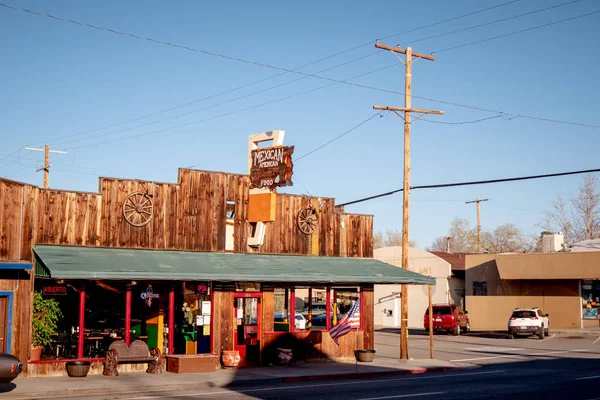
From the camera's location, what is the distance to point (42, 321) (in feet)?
73.9

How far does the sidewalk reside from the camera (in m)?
19.2

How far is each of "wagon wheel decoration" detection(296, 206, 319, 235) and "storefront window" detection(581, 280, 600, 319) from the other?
29.3 meters

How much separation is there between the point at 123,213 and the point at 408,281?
11000mm

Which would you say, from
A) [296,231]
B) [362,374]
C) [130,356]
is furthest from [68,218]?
[362,374]

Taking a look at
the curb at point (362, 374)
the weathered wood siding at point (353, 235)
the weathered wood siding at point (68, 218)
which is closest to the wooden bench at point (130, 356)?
the weathered wood siding at point (68, 218)

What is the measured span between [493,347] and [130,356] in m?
21.7

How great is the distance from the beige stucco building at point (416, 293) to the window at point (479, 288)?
7.15ft

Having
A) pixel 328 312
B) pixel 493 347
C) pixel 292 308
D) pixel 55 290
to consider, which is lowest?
pixel 493 347

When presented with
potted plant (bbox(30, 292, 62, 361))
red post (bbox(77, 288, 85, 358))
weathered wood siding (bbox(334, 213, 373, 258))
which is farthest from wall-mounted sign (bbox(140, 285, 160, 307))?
weathered wood siding (bbox(334, 213, 373, 258))

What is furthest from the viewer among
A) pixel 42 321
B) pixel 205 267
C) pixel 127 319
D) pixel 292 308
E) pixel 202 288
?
pixel 292 308

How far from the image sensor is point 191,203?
1020 inches

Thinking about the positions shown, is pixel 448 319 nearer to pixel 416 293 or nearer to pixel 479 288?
pixel 479 288

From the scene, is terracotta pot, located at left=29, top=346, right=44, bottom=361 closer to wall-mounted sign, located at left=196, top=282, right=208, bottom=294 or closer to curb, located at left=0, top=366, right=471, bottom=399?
curb, located at left=0, top=366, right=471, bottom=399

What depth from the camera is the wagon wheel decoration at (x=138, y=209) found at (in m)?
24.5
